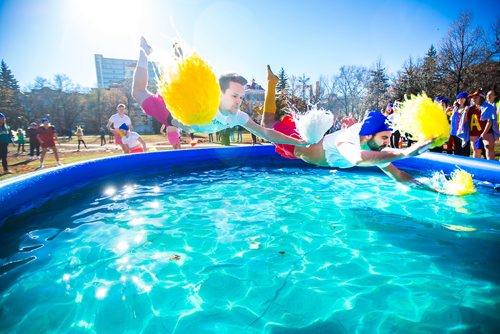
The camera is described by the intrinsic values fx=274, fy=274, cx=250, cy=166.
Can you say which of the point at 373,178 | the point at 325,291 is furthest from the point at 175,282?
the point at 373,178

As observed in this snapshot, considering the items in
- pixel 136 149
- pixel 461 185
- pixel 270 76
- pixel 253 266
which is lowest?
pixel 253 266

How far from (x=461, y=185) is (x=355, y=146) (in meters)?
3.24

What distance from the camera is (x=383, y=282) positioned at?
9.29ft

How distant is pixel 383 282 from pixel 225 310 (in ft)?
5.40

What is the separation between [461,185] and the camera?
5.31 metres

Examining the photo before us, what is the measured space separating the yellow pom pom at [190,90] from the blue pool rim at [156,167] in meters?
3.50

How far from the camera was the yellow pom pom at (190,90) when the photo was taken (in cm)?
284

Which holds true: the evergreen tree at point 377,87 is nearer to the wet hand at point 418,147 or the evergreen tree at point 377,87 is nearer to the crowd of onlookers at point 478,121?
the crowd of onlookers at point 478,121

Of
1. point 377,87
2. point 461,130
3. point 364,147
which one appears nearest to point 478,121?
point 461,130

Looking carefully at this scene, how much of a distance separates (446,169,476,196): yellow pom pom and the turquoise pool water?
20cm

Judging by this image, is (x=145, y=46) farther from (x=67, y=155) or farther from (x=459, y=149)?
(x=67, y=155)

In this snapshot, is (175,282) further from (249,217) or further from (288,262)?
(249,217)

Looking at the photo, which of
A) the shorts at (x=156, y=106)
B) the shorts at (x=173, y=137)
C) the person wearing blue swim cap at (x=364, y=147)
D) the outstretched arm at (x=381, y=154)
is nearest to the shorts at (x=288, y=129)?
the person wearing blue swim cap at (x=364, y=147)

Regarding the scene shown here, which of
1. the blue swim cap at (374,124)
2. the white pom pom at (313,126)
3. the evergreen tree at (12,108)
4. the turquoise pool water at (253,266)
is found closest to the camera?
the turquoise pool water at (253,266)
